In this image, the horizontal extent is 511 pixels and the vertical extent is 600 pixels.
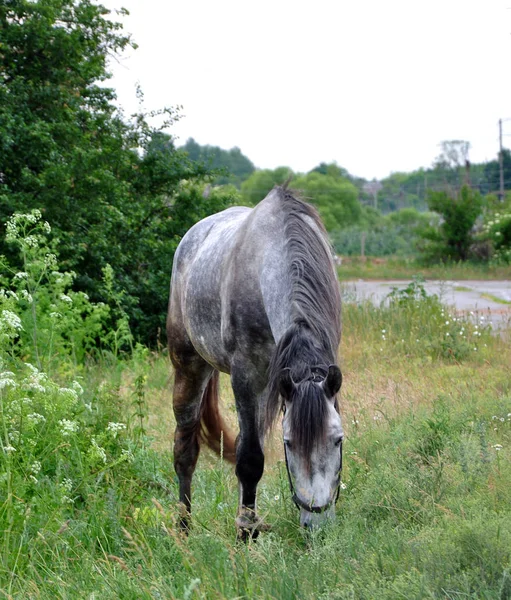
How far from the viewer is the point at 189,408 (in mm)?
5234

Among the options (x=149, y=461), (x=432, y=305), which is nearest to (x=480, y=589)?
(x=149, y=461)

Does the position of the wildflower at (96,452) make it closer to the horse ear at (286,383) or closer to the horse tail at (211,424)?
the horse ear at (286,383)

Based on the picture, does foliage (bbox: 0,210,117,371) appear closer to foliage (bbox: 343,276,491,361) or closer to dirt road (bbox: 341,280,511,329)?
foliage (bbox: 343,276,491,361)

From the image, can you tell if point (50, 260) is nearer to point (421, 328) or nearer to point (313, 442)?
point (313, 442)

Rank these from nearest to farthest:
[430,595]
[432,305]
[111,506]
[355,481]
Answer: [430,595] < [111,506] < [355,481] < [432,305]

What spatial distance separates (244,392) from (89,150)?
6393 millimetres

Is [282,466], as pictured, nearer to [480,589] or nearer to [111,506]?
[111,506]

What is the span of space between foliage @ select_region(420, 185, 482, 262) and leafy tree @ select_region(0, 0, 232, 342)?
17.4 metres

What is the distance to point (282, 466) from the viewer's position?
502 cm

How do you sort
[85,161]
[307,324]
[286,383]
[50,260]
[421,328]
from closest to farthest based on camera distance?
1. [286,383]
2. [307,324]
3. [50,260]
4. [421,328]
5. [85,161]

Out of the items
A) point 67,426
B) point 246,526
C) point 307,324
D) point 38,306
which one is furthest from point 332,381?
point 38,306

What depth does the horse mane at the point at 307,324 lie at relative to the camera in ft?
10.5

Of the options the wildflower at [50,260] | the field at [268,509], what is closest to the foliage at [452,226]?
the field at [268,509]

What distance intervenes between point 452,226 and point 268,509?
2510 cm
